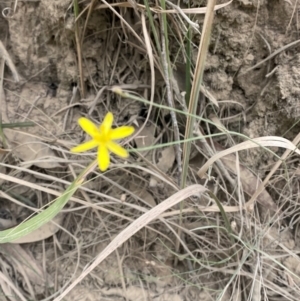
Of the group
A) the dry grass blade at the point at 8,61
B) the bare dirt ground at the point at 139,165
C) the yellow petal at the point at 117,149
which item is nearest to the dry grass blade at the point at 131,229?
the bare dirt ground at the point at 139,165

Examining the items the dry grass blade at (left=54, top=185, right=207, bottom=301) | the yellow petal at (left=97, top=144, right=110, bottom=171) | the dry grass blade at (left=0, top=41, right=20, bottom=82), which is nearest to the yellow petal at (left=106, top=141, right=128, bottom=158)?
the yellow petal at (left=97, top=144, right=110, bottom=171)

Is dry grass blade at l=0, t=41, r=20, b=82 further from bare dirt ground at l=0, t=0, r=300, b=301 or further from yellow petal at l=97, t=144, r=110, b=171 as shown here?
yellow petal at l=97, t=144, r=110, b=171

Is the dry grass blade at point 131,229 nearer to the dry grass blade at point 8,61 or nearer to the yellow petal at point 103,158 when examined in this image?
the yellow petal at point 103,158

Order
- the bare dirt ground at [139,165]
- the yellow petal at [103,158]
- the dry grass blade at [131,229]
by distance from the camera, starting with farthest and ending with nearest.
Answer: the bare dirt ground at [139,165] → the dry grass blade at [131,229] → the yellow petal at [103,158]

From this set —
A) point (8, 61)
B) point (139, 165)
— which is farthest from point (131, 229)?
point (8, 61)

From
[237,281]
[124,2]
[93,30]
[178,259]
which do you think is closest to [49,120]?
[93,30]

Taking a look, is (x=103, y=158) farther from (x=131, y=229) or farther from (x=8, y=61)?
(x=8, y=61)

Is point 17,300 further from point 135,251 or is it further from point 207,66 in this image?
point 207,66

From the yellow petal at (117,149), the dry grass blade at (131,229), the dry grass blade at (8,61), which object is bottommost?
the dry grass blade at (131,229)
